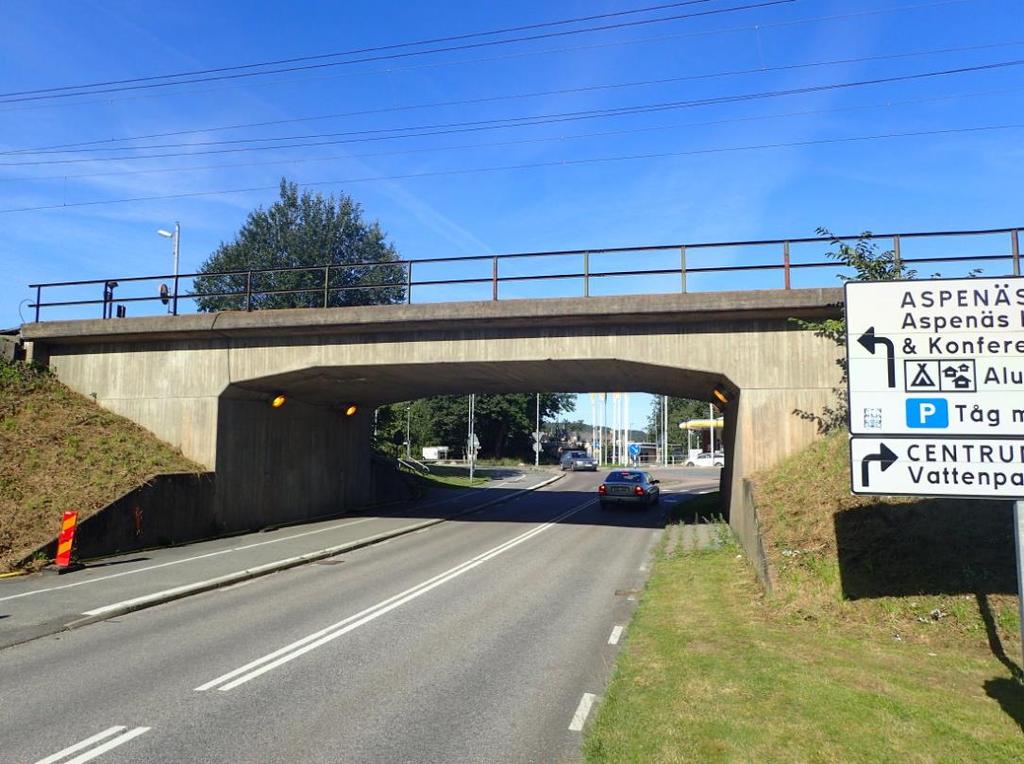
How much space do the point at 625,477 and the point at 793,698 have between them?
2329 centimetres

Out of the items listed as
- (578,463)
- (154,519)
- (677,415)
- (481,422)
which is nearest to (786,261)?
(154,519)

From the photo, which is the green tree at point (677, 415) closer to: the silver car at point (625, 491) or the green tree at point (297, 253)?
the green tree at point (297, 253)

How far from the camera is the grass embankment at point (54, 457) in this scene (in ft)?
52.5

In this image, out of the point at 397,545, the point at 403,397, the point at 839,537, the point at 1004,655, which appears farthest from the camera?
the point at 403,397

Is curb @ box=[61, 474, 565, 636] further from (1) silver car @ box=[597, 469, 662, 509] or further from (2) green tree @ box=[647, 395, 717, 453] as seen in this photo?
(2) green tree @ box=[647, 395, 717, 453]

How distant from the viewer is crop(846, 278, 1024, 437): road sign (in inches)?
290

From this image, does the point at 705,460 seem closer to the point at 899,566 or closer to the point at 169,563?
the point at 169,563

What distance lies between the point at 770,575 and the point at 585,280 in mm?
9805

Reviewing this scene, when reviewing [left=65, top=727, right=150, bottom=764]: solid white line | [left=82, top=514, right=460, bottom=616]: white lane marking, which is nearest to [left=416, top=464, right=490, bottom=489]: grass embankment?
[left=82, top=514, right=460, bottom=616]: white lane marking

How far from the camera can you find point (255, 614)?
10859 mm

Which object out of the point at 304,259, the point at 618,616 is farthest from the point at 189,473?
the point at 304,259

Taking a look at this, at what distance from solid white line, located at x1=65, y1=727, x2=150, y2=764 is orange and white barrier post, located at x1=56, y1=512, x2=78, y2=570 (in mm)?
10366

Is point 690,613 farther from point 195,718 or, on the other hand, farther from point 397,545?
point 397,545

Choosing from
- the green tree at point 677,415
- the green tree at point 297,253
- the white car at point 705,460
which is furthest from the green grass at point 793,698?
the green tree at point 677,415
